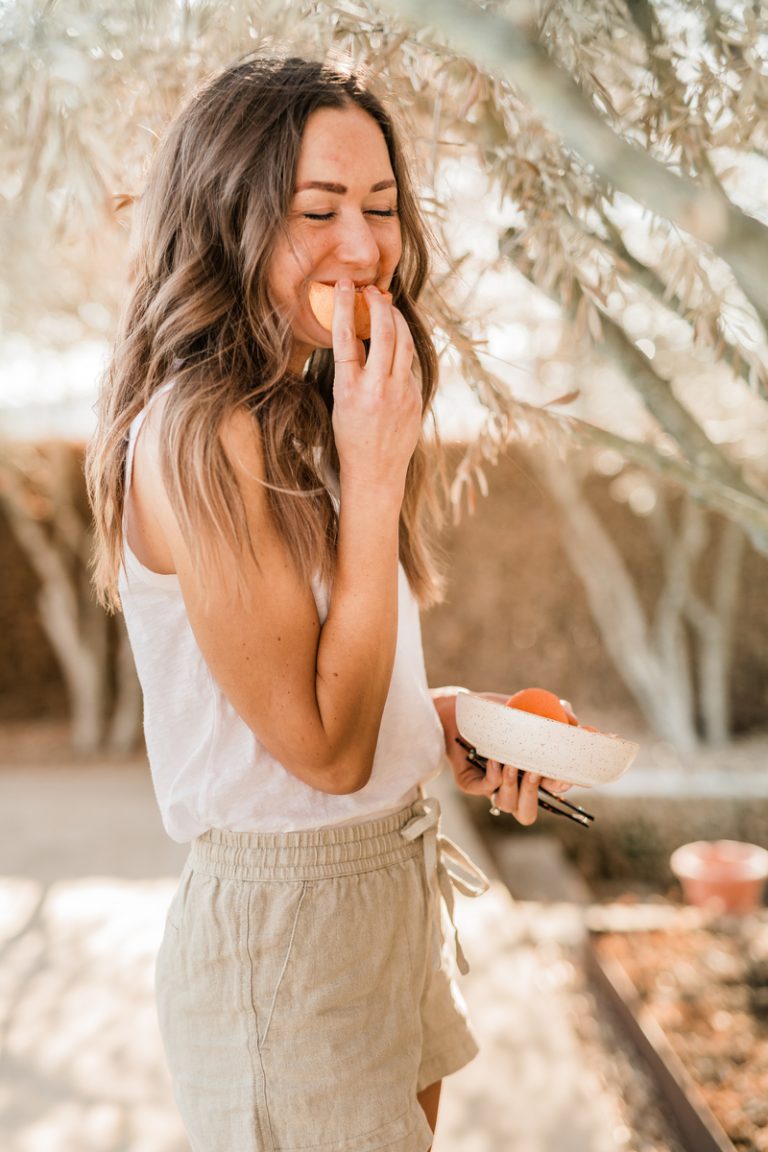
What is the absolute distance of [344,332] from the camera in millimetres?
1239

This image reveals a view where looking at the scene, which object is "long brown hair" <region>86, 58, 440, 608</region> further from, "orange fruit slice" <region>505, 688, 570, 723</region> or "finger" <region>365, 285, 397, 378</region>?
"orange fruit slice" <region>505, 688, 570, 723</region>

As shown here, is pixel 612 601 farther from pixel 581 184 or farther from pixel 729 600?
pixel 581 184

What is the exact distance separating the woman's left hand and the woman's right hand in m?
0.48

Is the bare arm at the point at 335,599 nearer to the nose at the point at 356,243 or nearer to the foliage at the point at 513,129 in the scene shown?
the nose at the point at 356,243

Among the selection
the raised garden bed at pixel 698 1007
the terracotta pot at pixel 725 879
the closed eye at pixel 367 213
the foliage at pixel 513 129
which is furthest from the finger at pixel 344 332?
the terracotta pot at pixel 725 879

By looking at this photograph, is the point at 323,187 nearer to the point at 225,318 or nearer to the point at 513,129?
the point at 225,318

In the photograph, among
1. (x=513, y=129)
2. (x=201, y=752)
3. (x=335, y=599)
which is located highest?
(x=513, y=129)

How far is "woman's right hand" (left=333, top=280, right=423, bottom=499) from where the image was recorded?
3.99 ft

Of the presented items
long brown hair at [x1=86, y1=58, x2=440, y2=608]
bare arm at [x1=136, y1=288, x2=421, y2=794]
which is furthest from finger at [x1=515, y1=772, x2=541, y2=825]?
long brown hair at [x1=86, y1=58, x2=440, y2=608]

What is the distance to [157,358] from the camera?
4.20 ft

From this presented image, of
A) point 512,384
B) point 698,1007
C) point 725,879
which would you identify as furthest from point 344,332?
point 725,879

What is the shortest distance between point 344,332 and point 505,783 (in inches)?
25.3

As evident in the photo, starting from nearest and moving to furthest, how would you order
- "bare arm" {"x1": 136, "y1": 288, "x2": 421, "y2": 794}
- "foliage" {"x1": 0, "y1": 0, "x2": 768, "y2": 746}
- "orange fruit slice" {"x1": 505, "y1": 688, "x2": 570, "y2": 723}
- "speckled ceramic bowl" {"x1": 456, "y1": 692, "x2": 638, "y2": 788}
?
1. "bare arm" {"x1": 136, "y1": 288, "x2": 421, "y2": 794}
2. "speckled ceramic bowl" {"x1": 456, "y1": 692, "x2": 638, "y2": 788}
3. "orange fruit slice" {"x1": 505, "y1": 688, "x2": 570, "y2": 723}
4. "foliage" {"x1": 0, "y1": 0, "x2": 768, "y2": 746}

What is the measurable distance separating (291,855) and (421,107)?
4.47 ft
